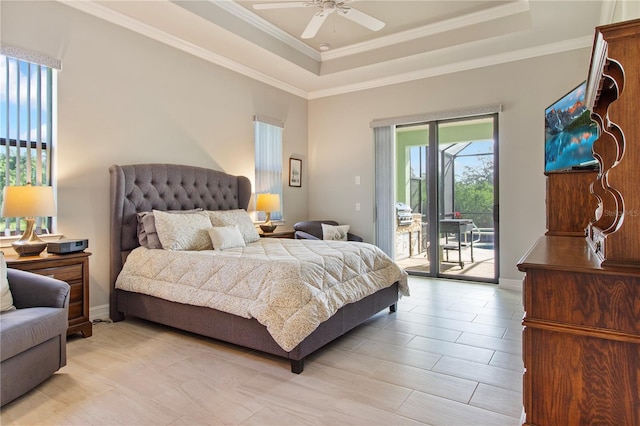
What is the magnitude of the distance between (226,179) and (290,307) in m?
2.66

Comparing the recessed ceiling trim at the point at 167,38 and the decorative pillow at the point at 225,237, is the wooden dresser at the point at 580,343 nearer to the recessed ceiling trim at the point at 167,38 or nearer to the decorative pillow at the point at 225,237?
the decorative pillow at the point at 225,237

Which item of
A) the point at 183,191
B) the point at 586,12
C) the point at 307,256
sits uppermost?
the point at 586,12

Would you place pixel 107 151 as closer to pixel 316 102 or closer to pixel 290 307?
pixel 290 307

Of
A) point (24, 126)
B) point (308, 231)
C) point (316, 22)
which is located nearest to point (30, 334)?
point (24, 126)

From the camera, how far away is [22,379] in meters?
2.07

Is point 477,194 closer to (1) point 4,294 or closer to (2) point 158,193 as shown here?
(2) point 158,193

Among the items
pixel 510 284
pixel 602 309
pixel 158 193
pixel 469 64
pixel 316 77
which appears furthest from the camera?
pixel 316 77

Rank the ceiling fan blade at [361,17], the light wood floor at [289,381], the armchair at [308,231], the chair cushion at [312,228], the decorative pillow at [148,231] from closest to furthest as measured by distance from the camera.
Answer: the light wood floor at [289,381]
the ceiling fan blade at [361,17]
the decorative pillow at [148,231]
the armchair at [308,231]
the chair cushion at [312,228]

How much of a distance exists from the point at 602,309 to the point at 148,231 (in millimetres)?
3401

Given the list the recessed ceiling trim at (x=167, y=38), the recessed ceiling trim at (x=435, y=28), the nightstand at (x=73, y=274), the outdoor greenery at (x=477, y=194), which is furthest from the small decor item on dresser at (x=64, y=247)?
the outdoor greenery at (x=477, y=194)

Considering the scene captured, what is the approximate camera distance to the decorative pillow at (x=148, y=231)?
11.4 feet

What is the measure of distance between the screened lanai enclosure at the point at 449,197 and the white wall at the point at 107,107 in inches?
106

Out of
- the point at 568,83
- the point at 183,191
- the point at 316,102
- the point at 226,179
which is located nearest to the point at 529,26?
the point at 568,83

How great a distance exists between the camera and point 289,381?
2332 mm
